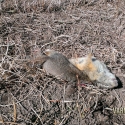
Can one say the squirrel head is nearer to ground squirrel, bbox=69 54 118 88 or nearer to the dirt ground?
the dirt ground

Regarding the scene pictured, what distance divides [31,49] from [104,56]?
2.81 ft

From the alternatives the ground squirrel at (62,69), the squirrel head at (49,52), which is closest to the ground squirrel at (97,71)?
the ground squirrel at (62,69)

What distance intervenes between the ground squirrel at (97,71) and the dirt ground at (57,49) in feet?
0.30

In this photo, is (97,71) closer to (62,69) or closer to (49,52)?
(62,69)

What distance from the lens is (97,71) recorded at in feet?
10.6

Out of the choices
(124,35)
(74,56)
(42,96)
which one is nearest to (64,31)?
(74,56)

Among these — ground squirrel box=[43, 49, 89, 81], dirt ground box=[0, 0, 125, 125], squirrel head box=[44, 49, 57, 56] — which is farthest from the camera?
squirrel head box=[44, 49, 57, 56]

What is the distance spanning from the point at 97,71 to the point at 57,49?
2.08 feet

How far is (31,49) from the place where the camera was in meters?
3.60

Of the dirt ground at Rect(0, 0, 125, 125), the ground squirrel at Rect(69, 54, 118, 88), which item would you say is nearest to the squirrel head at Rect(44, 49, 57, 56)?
the dirt ground at Rect(0, 0, 125, 125)

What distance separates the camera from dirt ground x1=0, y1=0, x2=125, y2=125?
2965 mm

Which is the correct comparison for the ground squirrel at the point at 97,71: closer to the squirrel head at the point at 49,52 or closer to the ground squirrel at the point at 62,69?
the ground squirrel at the point at 62,69

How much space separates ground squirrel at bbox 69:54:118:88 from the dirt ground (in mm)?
92

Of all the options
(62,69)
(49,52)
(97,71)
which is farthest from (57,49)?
(97,71)
